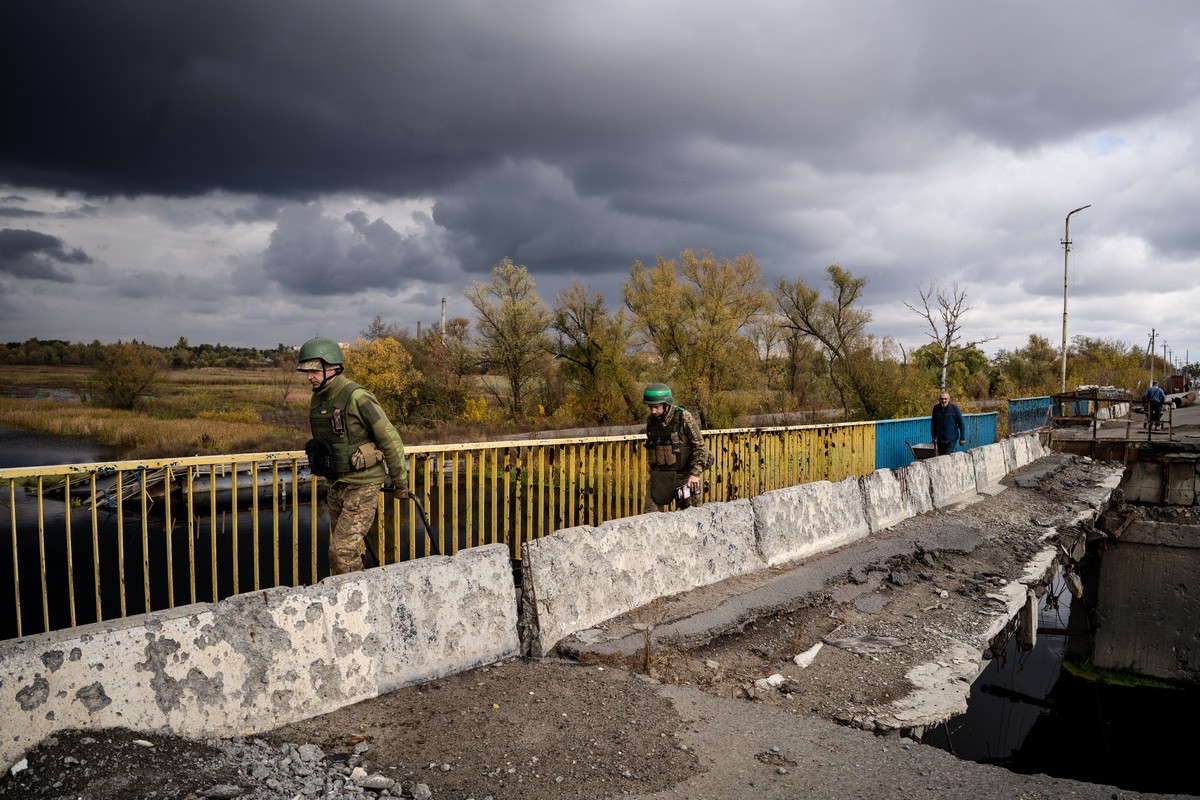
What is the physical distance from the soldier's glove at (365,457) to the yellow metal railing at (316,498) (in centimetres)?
36

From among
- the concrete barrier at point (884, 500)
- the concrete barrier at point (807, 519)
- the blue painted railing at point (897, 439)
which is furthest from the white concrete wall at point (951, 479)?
the concrete barrier at point (807, 519)

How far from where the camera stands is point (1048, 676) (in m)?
15.9

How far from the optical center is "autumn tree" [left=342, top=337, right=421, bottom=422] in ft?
140

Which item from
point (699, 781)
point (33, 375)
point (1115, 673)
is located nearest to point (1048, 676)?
point (1115, 673)

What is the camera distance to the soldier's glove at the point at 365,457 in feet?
15.6

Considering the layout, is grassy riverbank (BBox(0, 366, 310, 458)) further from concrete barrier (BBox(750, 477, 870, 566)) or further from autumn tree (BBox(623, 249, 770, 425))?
concrete barrier (BBox(750, 477, 870, 566))

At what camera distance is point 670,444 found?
23.7 feet

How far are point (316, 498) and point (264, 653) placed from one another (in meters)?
1.91

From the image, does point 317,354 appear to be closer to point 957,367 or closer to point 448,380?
point 448,380

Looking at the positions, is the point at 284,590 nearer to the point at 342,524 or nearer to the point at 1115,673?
the point at 342,524

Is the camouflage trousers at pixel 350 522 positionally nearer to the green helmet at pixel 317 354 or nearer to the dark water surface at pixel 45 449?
the green helmet at pixel 317 354

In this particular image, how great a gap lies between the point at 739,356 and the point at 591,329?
881 centimetres

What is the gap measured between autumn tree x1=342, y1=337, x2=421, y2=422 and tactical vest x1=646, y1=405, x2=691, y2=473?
36812 mm

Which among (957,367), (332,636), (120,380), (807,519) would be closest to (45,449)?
(120,380)
